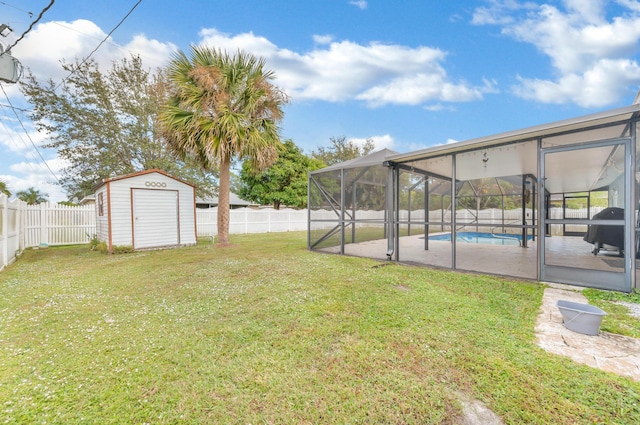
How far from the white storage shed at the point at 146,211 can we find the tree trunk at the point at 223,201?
1560 millimetres

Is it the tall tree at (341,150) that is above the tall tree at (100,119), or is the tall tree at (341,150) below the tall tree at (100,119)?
above

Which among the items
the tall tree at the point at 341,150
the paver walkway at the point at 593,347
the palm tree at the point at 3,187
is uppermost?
the tall tree at the point at 341,150

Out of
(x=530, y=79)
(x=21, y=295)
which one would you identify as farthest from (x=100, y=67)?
(x=530, y=79)

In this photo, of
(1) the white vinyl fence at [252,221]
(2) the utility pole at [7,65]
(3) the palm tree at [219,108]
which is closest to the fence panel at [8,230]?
(2) the utility pole at [7,65]

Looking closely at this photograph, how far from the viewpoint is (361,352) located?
2562mm

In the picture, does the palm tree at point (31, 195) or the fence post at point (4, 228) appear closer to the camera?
the fence post at point (4, 228)

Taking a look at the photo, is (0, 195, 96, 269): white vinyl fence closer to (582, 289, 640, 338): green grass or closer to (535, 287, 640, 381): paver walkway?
(535, 287, 640, 381): paver walkway

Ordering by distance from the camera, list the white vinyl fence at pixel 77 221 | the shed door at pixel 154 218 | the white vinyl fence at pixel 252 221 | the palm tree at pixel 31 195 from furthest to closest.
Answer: the palm tree at pixel 31 195
the white vinyl fence at pixel 252 221
the shed door at pixel 154 218
the white vinyl fence at pixel 77 221

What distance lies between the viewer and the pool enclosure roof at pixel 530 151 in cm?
424

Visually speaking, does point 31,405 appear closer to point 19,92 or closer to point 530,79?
point 19,92

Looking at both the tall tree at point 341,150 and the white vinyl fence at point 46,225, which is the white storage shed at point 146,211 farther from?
the tall tree at point 341,150

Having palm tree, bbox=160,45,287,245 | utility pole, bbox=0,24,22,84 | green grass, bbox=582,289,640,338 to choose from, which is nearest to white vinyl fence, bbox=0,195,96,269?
utility pole, bbox=0,24,22,84

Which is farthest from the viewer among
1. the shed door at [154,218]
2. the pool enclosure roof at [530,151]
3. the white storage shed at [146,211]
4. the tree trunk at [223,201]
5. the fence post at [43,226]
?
the fence post at [43,226]

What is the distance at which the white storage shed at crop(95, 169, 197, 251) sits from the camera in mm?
8805
